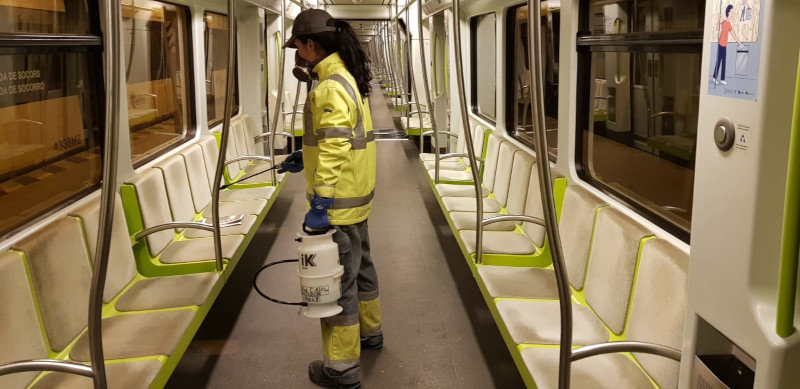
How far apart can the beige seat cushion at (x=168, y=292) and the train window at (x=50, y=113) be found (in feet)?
1.72

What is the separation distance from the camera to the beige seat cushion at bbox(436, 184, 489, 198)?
5305mm

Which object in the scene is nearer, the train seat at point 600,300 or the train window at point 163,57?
the train seat at point 600,300

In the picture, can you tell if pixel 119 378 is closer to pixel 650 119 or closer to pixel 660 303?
pixel 660 303

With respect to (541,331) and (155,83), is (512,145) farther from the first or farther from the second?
(155,83)

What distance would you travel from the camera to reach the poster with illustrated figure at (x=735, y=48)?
122 centimetres

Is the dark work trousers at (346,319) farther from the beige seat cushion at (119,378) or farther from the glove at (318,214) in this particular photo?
the beige seat cushion at (119,378)

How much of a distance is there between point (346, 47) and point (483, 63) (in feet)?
15.1

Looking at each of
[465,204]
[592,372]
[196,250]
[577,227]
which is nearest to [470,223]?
[465,204]

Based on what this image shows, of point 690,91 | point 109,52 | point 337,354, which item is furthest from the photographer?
point 690,91

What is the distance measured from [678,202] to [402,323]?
3.42 m

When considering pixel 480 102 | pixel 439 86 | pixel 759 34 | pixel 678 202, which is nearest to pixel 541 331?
pixel 759 34

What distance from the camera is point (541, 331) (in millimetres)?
2775

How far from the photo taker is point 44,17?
3041mm

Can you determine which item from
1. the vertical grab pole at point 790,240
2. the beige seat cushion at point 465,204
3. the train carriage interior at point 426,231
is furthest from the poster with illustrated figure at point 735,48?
the beige seat cushion at point 465,204
